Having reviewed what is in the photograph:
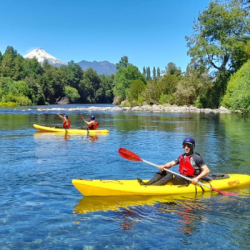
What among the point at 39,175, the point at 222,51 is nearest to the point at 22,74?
the point at 222,51

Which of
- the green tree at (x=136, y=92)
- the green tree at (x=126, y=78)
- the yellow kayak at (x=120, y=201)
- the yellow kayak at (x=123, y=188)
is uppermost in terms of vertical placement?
the green tree at (x=126, y=78)

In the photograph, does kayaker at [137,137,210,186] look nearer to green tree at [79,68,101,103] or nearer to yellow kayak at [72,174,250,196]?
yellow kayak at [72,174,250,196]

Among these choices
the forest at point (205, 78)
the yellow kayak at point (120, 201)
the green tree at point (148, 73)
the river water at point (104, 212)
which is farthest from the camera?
the green tree at point (148, 73)

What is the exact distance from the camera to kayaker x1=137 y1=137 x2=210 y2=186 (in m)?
7.43

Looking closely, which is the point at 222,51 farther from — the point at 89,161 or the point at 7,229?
the point at 7,229

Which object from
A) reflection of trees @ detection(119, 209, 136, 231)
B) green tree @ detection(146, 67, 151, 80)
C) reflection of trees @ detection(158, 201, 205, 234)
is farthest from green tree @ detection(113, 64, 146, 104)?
reflection of trees @ detection(119, 209, 136, 231)

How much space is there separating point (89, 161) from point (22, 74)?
8918 centimetres

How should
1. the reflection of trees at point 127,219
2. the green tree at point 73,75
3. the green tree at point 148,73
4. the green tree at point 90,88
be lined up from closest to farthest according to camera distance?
the reflection of trees at point 127,219
the green tree at point 73,75
the green tree at point 90,88
the green tree at point 148,73

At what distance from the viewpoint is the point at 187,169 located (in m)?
7.64

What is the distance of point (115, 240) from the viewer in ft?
17.5

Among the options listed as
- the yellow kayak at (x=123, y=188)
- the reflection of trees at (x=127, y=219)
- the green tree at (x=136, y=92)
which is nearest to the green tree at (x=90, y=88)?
the green tree at (x=136, y=92)

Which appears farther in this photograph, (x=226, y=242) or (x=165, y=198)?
(x=165, y=198)

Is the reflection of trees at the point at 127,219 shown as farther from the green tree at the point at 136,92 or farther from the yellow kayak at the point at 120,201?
the green tree at the point at 136,92

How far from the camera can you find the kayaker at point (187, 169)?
24.4ft
